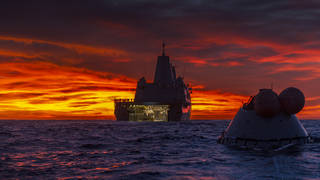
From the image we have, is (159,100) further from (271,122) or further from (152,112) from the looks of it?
(271,122)

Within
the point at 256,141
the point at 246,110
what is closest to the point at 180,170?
the point at 256,141

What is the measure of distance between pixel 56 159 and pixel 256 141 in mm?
16105

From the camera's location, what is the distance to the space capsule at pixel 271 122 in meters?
27.0

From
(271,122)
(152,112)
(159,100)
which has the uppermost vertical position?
(159,100)

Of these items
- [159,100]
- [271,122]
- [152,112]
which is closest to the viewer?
[271,122]

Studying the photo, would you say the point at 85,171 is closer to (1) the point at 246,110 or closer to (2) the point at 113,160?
(2) the point at 113,160

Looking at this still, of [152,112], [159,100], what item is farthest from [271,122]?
[159,100]

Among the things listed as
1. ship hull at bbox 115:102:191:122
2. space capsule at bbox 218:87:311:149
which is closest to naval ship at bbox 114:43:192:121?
ship hull at bbox 115:102:191:122

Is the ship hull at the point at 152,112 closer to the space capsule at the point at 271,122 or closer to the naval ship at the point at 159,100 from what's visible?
the naval ship at the point at 159,100

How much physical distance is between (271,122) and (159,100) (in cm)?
14900

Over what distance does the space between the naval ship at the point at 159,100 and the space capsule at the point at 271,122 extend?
13852 cm

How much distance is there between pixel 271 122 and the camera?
27.5m

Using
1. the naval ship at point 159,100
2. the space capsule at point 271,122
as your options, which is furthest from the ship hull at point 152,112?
the space capsule at point 271,122

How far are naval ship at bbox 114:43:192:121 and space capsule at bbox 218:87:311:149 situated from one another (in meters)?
139
